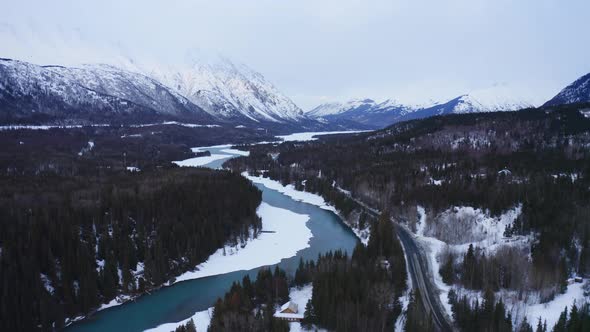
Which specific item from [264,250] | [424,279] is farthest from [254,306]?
[424,279]

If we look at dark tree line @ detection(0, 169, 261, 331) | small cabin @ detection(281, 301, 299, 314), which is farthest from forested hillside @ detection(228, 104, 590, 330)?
dark tree line @ detection(0, 169, 261, 331)

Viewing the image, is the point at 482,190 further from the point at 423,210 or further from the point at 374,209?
the point at 374,209

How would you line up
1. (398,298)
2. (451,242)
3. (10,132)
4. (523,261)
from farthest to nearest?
(10,132), (451,242), (523,261), (398,298)

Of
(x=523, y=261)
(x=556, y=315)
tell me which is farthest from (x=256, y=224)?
(x=556, y=315)

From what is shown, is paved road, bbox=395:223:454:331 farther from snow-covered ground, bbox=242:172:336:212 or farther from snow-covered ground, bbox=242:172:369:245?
snow-covered ground, bbox=242:172:336:212

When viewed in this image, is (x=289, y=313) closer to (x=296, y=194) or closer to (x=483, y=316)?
(x=483, y=316)

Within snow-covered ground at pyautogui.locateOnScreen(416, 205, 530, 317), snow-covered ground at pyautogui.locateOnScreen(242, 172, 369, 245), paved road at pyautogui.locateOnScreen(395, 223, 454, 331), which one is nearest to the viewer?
paved road at pyautogui.locateOnScreen(395, 223, 454, 331)
